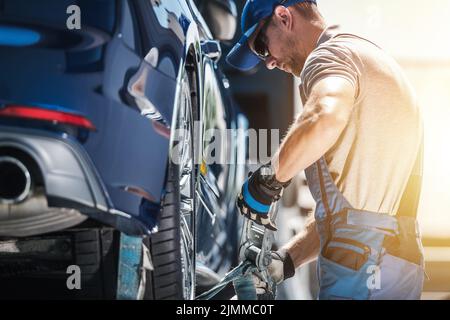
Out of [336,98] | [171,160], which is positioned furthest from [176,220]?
[336,98]

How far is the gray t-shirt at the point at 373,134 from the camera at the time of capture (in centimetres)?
230

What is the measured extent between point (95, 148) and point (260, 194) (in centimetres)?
70

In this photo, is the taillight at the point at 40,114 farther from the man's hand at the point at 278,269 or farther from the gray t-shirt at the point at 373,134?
the man's hand at the point at 278,269

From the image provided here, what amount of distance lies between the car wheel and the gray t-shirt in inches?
17.1

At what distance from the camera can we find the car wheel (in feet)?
6.88

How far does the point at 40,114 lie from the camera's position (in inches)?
71.6

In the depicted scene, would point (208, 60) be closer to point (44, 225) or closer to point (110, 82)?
point (110, 82)

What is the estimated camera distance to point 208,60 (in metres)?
2.77

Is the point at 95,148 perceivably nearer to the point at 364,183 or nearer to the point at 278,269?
the point at 364,183

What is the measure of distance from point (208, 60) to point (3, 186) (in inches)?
45.4

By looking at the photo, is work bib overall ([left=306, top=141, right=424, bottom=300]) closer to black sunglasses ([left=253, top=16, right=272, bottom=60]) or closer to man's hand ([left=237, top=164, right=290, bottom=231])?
man's hand ([left=237, top=164, right=290, bottom=231])

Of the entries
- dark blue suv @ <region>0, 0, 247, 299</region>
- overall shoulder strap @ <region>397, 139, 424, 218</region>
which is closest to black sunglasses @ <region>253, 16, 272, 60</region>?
dark blue suv @ <region>0, 0, 247, 299</region>

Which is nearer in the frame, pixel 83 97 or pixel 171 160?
pixel 83 97

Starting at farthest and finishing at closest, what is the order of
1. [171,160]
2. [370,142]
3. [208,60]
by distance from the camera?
[208,60] → [370,142] → [171,160]
